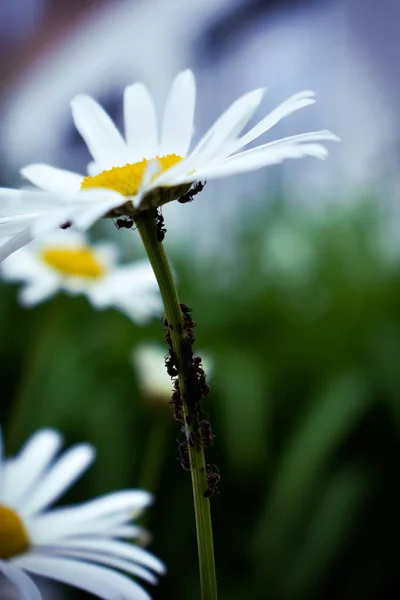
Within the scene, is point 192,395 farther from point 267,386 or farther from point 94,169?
point 267,386

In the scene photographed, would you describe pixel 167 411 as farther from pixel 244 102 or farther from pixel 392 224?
pixel 392 224

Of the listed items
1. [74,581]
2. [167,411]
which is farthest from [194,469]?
[167,411]

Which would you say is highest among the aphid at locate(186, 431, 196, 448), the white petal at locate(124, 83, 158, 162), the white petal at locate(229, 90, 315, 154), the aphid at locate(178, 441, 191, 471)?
the white petal at locate(124, 83, 158, 162)

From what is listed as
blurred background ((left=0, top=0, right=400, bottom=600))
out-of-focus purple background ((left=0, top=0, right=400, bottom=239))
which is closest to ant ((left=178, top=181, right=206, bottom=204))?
blurred background ((left=0, top=0, right=400, bottom=600))

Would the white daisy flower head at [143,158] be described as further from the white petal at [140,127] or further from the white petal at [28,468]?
the white petal at [28,468]

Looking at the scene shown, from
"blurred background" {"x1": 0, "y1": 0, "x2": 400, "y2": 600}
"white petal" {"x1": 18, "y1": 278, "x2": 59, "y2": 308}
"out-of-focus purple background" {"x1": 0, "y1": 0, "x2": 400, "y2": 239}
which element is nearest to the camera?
"white petal" {"x1": 18, "y1": 278, "x2": 59, "y2": 308}

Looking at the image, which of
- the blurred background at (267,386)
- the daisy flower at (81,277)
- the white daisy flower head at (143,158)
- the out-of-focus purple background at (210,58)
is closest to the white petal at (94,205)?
the white daisy flower head at (143,158)

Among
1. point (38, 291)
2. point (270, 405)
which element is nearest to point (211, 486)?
point (38, 291)

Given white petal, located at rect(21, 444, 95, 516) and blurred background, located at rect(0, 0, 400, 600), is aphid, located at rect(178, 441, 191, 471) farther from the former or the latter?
blurred background, located at rect(0, 0, 400, 600)
